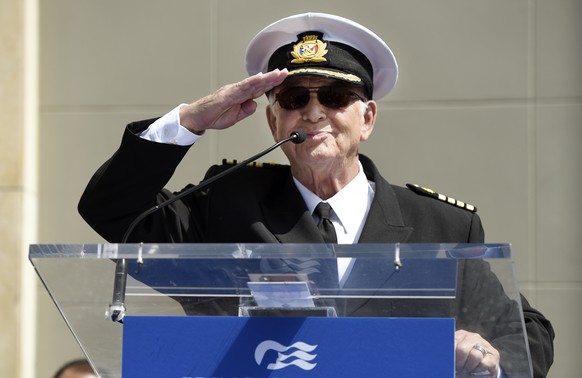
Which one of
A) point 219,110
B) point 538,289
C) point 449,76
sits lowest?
point 538,289

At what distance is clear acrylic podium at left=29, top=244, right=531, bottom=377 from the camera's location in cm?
216

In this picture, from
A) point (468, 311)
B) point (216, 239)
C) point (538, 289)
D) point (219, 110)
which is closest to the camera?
point (468, 311)

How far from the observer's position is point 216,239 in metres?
3.13

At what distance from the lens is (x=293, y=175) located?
324cm

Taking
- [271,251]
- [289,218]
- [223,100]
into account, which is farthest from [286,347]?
[289,218]

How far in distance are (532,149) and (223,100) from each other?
3.14 metres

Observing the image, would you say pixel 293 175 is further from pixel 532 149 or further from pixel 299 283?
pixel 532 149

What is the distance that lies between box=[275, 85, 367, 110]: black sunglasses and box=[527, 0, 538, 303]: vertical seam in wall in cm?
273

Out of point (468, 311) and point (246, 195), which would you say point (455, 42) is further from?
point (468, 311)

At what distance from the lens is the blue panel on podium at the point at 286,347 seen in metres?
2.18

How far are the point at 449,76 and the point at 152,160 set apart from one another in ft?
10.2

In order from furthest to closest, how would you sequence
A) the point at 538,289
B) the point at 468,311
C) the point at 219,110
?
1. the point at 538,289
2. the point at 219,110
3. the point at 468,311

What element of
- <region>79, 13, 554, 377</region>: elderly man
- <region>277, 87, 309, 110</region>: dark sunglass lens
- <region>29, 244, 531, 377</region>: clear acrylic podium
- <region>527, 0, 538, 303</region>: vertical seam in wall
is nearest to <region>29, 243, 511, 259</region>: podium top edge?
<region>29, 244, 531, 377</region>: clear acrylic podium

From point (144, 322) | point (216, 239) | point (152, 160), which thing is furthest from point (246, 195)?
point (144, 322)
